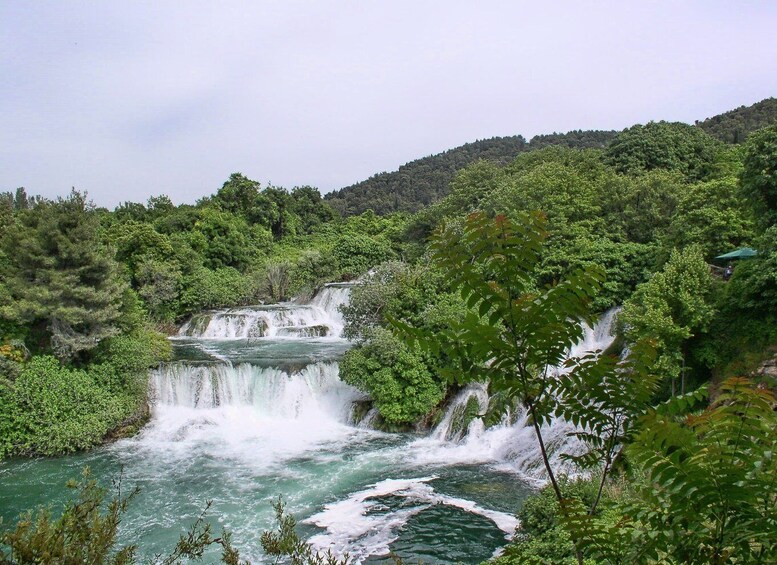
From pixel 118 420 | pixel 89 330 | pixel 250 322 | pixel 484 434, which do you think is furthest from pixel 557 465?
pixel 250 322

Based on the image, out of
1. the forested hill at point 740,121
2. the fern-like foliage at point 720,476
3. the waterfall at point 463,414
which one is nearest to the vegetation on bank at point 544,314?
the fern-like foliage at point 720,476

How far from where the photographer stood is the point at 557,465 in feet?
39.4

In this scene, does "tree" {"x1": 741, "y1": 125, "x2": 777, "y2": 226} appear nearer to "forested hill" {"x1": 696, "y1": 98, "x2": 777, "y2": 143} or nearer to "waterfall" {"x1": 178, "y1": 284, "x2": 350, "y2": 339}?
"waterfall" {"x1": 178, "y1": 284, "x2": 350, "y2": 339}

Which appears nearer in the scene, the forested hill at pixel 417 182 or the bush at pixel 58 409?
the bush at pixel 58 409

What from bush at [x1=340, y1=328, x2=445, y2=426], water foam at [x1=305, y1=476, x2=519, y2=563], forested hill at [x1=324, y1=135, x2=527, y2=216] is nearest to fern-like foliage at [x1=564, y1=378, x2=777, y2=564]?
water foam at [x1=305, y1=476, x2=519, y2=563]

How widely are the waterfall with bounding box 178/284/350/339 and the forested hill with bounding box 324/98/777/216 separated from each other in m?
38.2

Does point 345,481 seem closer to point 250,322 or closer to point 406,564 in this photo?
point 406,564

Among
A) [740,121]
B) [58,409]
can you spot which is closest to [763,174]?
[58,409]

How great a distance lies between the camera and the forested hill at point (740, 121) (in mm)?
41812

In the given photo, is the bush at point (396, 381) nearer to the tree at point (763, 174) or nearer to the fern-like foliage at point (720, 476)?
the tree at point (763, 174)

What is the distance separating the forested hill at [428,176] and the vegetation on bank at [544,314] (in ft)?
110

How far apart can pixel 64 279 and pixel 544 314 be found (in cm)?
1543

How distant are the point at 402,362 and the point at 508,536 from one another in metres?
6.31

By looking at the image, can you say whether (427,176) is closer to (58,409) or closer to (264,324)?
(264,324)
